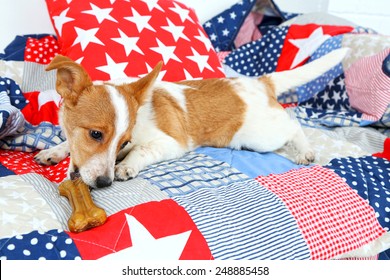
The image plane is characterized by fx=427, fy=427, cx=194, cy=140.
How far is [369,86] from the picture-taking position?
2.49 meters

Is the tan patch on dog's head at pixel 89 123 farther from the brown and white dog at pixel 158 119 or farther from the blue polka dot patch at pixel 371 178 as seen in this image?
the blue polka dot patch at pixel 371 178

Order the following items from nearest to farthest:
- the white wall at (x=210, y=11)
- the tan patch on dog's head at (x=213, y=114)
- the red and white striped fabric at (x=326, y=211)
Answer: the red and white striped fabric at (x=326, y=211)
the tan patch on dog's head at (x=213, y=114)
the white wall at (x=210, y=11)

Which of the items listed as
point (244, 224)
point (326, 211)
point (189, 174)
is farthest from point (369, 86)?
point (244, 224)

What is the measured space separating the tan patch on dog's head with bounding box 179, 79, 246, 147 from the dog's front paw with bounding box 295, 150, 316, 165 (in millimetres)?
326

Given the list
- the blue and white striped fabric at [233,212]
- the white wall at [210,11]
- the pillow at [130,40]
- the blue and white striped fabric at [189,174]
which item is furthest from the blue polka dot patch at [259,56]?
the blue and white striped fabric at [233,212]

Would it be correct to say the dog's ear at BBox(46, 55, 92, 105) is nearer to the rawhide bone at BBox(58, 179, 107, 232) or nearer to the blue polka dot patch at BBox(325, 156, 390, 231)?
the rawhide bone at BBox(58, 179, 107, 232)

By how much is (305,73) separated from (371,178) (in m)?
0.69

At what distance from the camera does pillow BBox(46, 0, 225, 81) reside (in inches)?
89.5

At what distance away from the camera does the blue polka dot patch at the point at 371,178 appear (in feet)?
5.53

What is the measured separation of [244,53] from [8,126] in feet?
5.74

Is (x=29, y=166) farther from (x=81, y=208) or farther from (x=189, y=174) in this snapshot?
(x=189, y=174)

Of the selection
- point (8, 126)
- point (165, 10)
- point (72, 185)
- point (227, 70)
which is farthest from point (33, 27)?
point (72, 185)

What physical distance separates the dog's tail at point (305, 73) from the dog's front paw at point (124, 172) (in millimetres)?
995

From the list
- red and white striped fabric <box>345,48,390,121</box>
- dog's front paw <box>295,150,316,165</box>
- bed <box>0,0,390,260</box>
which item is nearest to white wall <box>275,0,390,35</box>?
bed <box>0,0,390,260</box>
